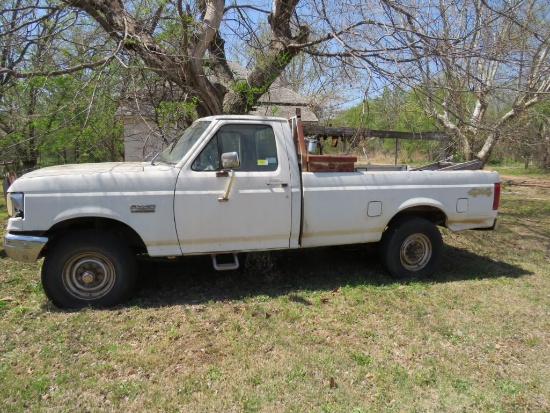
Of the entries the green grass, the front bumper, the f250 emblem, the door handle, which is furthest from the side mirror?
the front bumper

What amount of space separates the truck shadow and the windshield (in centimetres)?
153

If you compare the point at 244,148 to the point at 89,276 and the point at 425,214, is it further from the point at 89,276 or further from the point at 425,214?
the point at 425,214

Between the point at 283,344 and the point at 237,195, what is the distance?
1639 mm

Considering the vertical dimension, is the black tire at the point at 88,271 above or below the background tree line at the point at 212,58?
below

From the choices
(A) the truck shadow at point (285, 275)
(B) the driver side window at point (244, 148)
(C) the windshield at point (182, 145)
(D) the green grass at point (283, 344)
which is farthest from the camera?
(A) the truck shadow at point (285, 275)

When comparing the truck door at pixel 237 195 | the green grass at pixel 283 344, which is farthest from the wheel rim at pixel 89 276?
the truck door at pixel 237 195

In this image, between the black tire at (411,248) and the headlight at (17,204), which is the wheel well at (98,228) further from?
the black tire at (411,248)

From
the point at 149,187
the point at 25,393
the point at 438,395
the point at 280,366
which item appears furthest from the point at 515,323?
the point at 25,393

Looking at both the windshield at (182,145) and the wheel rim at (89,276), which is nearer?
the wheel rim at (89,276)

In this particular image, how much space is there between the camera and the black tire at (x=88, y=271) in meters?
4.25

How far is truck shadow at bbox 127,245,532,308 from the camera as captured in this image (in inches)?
195

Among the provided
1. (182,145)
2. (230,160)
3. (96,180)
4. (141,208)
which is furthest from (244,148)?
(96,180)

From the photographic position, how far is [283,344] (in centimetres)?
379

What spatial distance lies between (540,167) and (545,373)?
29942 millimetres
